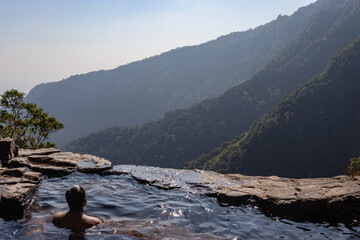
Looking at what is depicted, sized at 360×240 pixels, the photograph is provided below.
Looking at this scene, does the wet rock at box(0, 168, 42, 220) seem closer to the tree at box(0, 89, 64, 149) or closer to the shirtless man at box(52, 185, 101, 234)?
the shirtless man at box(52, 185, 101, 234)

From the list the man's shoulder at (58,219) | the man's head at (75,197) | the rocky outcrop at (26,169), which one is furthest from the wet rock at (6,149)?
the man's head at (75,197)

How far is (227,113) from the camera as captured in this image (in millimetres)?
137625

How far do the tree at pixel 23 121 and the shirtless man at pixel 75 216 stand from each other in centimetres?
1723

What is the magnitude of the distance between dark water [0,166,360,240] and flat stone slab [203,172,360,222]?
37 centimetres

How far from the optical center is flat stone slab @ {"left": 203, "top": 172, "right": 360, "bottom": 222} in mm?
7727

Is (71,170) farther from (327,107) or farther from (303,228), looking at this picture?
(327,107)

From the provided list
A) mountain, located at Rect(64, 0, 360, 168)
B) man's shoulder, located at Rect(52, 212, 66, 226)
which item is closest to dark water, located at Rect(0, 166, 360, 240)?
man's shoulder, located at Rect(52, 212, 66, 226)

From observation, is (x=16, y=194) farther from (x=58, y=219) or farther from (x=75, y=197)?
(x=75, y=197)

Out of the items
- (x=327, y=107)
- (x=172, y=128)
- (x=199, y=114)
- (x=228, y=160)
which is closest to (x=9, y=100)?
(x=228, y=160)

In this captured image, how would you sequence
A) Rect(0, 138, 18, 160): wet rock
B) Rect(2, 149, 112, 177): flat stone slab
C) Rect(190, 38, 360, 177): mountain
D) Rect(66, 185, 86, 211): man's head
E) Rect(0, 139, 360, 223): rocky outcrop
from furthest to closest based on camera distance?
Rect(190, 38, 360, 177): mountain → Rect(0, 138, 18, 160): wet rock → Rect(2, 149, 112, 177): flat stone slab → Rect(0, 139, 360, 223): rocky outcrop → Rect(66, 185, 86, 211): man's head

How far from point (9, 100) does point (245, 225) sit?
70.6 feet

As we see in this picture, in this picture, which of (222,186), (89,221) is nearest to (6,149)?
(89,221)

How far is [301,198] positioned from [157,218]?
4230 millimetres

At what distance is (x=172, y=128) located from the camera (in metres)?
134
